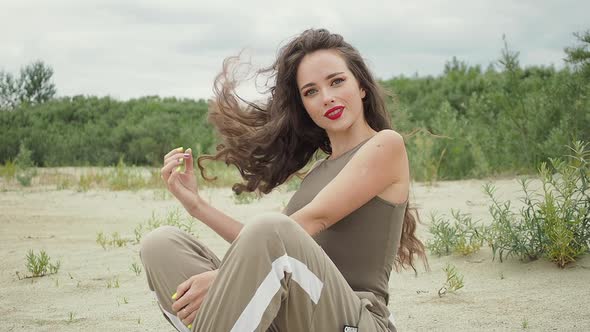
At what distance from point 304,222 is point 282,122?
1.06m

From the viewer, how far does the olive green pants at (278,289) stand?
2.48 m

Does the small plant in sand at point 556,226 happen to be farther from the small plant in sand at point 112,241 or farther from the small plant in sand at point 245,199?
the small plant in sand at point 245,199

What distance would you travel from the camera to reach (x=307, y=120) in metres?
3.85

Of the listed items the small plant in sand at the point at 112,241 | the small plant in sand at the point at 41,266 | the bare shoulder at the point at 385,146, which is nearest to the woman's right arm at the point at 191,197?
the bare shoulder at the point at 385,146

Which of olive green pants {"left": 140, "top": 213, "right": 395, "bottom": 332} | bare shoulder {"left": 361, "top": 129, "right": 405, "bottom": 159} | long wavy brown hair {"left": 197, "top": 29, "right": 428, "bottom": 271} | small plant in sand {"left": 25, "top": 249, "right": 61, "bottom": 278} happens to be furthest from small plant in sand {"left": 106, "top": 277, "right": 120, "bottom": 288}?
bare shoulder {"left": 361, "top": 129, "right": 405, "bottom": 159}

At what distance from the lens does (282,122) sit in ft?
12.5

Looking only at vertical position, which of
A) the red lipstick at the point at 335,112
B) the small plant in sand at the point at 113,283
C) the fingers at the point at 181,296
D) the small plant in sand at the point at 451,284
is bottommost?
the small plant in sand at the point at 113,283

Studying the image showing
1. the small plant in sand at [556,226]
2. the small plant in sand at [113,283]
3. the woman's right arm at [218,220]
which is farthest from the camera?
the small plant in sand at [113,283]

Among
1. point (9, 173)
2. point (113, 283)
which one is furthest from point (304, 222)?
point (9, 173)

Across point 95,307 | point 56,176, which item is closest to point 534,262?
point 95,307

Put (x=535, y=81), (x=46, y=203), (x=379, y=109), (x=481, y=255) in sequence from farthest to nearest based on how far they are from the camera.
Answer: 1. (x=535, y=81)
2. (x=46, y=203)
3. (x=481, y=255)
4. (x=379, y=109)

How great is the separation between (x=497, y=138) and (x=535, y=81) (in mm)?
2912

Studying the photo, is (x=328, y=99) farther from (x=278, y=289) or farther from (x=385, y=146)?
(x=278, y=289)

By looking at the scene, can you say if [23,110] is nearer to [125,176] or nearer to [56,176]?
[56,176]
